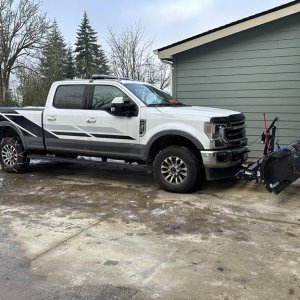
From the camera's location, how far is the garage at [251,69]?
10.1m

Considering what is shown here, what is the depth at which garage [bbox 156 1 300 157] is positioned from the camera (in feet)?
33.1

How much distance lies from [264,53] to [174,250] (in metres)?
7.12

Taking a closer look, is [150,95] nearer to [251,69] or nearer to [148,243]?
[251,69]

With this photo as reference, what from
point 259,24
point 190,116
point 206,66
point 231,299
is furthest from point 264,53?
point 231,299

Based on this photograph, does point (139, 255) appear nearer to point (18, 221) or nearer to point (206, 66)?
point (18, 221)

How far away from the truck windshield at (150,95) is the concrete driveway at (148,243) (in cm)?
163

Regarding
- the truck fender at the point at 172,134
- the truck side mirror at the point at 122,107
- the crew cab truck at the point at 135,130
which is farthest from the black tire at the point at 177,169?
the truck side mirror at the point at 122,107

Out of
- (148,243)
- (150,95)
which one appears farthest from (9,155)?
(148,243)

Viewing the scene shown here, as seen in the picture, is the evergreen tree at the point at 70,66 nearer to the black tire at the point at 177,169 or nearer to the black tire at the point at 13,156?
the black tire at the point at 13,156

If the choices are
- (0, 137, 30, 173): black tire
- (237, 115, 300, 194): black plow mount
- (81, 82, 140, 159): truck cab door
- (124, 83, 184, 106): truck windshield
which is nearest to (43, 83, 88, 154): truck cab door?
(81, 82, 140, 159): truck cab door

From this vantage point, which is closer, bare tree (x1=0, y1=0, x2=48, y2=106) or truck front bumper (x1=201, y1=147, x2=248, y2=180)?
truck front bumper (x1=201, y1=147, x2=248, y2=180)

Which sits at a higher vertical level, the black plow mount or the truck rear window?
the truck rear window

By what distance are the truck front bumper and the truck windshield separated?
1.56 m

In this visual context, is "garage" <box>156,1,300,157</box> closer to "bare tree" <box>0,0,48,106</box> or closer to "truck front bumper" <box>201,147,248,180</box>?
"truck front bumper" <box>201,147,248,180</box>
